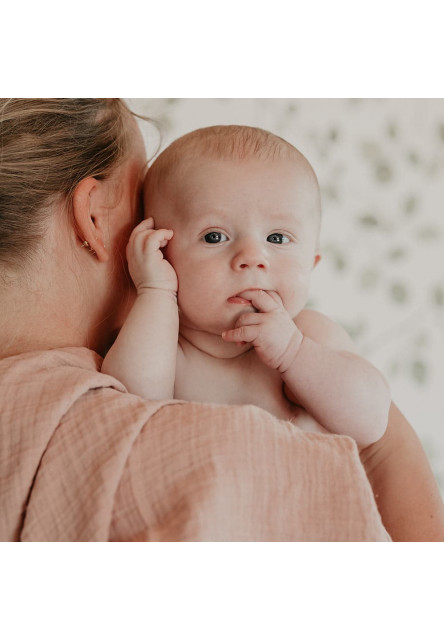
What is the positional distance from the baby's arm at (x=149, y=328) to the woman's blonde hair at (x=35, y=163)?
13 cm

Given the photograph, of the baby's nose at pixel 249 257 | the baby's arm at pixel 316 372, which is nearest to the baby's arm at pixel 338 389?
the baby's arm at pixel 316 372

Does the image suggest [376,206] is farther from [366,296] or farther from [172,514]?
[172,514]

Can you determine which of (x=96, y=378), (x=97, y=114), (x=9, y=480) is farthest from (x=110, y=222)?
(x=9, y=480)

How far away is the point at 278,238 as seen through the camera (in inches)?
34.7

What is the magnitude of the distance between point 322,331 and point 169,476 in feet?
1.35

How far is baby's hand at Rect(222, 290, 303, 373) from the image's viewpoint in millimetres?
838

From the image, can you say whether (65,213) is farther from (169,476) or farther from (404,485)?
(404,485)

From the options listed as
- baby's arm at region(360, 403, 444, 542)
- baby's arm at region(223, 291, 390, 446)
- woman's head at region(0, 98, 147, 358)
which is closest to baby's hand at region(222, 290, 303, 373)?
baby's arm at region(223, 291, 390, 446)

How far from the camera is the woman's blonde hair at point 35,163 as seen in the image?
854 millimetres

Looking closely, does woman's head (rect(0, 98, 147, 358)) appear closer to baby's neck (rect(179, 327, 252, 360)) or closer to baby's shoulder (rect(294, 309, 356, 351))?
baby's neck (rect(179, 327, 252, 360))

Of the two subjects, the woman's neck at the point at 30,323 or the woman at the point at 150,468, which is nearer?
the woman at the point at 150,468

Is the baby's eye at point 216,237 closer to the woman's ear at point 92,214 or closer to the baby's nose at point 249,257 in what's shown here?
the baby's nose at point 249,257
